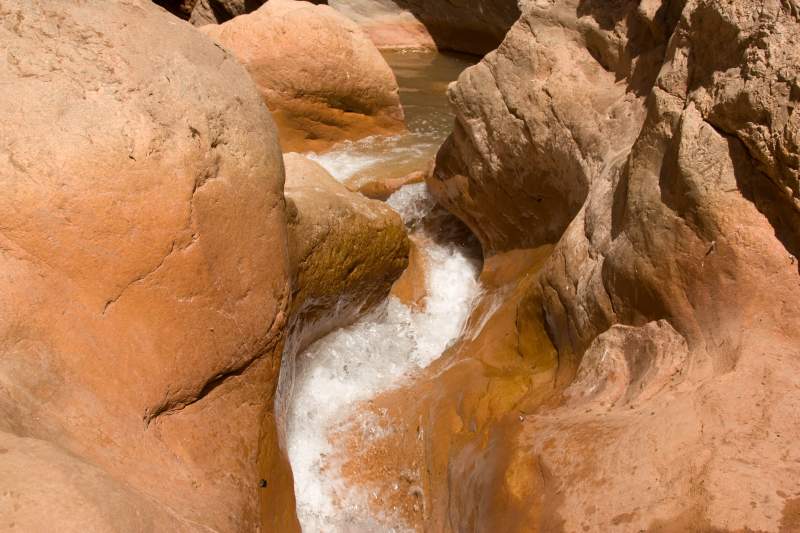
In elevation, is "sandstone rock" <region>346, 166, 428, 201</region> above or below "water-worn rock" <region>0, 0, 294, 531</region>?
below

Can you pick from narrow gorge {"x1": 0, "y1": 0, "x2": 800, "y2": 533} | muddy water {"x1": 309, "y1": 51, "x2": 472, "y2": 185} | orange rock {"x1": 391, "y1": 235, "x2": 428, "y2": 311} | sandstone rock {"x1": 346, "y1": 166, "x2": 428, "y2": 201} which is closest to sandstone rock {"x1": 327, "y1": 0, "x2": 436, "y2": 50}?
muddy water {"x1": 309, "y1": 51, "x2": 472, "y2": 185}

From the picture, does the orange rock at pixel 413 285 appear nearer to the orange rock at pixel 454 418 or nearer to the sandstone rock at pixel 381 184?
the orange rock at pixel 454 418

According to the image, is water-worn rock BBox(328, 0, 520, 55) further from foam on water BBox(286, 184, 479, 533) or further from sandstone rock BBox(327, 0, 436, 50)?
foam on water BBox(286, 184, 479, 533)

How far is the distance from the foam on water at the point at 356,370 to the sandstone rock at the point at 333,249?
0.18m

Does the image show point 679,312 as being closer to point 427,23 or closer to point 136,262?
point 136,262

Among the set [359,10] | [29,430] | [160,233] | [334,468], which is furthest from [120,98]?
[359,10]

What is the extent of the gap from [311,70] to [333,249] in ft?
11.8

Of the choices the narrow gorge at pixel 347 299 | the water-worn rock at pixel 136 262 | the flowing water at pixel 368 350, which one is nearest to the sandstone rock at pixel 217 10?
the flowing water at pixel 368 350

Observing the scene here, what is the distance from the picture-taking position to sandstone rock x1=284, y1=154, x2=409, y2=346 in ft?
12.4

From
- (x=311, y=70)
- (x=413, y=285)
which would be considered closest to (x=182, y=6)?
(x=311, y=70)

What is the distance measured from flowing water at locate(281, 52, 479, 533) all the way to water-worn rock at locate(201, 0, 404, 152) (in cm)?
34

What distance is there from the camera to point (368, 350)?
465cm

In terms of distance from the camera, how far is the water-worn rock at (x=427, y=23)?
38.9 feet

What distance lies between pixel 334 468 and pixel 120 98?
7.16ft
